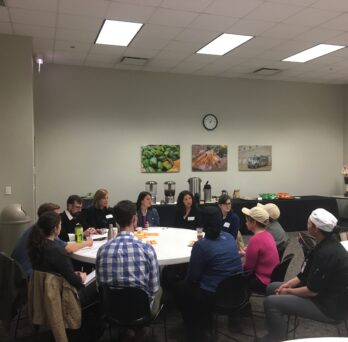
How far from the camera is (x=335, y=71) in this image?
7.69m

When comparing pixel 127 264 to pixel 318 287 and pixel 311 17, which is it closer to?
pixel 318 287

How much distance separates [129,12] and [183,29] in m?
Result: 0.91

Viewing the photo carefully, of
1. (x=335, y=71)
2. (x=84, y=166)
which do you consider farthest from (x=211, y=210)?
(x=335, y=71)

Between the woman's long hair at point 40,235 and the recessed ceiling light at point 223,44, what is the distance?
12.6 ft

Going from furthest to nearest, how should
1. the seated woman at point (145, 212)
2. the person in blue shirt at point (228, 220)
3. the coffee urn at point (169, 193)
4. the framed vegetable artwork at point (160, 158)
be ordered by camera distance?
1. the framed vegetable artwork at point (160, 158)
2. the coffee urn at point (169, 193)
3. the seated woman at point (145, 212)
4. the person in blue shirt at point (228, 220)

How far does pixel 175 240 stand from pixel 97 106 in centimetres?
423

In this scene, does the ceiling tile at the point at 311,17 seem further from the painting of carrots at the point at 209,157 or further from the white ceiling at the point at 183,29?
the painting of carrots at the point at 209,157

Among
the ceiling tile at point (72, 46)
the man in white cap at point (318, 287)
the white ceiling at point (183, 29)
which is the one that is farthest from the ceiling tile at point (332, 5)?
the ceiling tile at point (72, 46)

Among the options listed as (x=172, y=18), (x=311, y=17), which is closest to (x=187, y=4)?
(x=172, y=18)

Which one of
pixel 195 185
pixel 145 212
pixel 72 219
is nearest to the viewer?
pixel 72 219

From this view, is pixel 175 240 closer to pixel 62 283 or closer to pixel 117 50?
pixel 62 283

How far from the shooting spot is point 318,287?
2.52 m

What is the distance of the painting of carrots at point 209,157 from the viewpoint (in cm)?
796

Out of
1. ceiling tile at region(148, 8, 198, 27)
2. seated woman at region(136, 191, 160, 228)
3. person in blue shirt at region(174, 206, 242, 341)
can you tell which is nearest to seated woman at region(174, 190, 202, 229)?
seated woman at region(136, 191, 160, 228)
